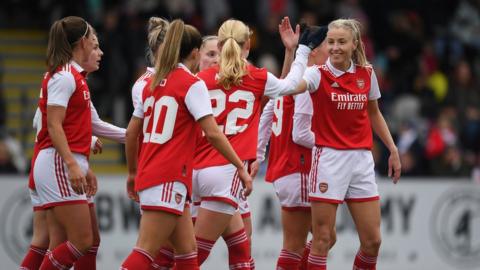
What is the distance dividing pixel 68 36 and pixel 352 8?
11.8 meters

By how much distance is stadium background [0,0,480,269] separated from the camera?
1548cm

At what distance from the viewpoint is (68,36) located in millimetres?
9516

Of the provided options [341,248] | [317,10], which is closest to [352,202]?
[341,248]

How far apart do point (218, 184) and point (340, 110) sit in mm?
1278

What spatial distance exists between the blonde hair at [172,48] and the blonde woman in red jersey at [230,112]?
0.77 metres

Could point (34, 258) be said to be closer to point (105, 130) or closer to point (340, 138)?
point (105, 130)

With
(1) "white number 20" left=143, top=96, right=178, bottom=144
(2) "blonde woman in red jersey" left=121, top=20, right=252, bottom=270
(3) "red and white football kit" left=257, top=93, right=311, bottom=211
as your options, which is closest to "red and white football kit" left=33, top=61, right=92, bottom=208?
(2) "blonde woman in red jersey" left=121, top=20, right=252, bottom=270

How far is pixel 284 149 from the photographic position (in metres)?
10.7

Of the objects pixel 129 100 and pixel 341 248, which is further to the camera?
pixel 129 100

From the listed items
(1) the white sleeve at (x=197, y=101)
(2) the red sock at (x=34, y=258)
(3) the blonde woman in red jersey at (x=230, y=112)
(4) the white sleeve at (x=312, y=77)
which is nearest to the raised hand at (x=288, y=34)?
(3) the blonde woman in red jersey at (x=230, y=112)

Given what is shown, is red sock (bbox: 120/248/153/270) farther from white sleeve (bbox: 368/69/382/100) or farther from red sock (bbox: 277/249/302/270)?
white sleeve (bbox: 368/69/382/100)

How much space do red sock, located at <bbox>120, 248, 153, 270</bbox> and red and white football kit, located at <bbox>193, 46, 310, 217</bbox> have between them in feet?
3.68

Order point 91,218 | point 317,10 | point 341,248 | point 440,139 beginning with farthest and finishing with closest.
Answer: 1. point 317,10
2. point 440,139
3. point 341,248
4. point 91,218

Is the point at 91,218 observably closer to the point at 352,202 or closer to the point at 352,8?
the point at 352,202
